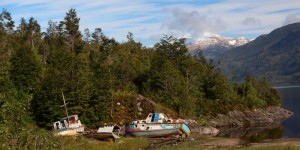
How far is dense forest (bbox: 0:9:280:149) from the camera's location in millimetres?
72062

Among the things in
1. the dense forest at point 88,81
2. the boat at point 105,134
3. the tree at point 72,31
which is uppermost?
the tree at point 72,31

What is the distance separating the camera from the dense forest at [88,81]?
72062 mm

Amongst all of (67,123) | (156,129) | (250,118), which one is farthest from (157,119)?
(250,118)

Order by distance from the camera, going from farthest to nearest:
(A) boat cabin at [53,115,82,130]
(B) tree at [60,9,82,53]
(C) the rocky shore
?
1. (B) tree at [60,9,82,53]
2. (C) the rocky shore
3. (A) boat cabin at [53,115,82,130]

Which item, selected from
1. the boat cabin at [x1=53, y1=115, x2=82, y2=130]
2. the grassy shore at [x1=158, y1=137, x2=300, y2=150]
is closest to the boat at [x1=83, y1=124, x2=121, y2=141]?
the boat cabin at [x1=53, y1=115, x2=82, y2=130]

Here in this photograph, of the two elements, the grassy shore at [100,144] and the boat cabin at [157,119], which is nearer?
the grassy shore at [100,144]

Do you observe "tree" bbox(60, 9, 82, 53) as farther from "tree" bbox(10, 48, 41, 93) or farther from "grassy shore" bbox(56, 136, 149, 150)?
"grassy shore" bbox(56, 136, 149, 150)

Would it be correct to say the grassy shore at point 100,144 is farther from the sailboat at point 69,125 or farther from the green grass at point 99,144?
the sailboat at point 69,125

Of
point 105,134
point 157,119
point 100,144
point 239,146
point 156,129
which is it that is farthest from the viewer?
point 157,119

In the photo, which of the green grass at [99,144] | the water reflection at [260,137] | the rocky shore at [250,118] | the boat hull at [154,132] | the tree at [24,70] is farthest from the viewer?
the rocky shore at [250,118]

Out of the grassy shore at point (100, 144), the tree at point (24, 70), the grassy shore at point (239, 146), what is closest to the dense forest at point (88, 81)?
the tree at point (24, 70)

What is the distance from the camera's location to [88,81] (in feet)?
255

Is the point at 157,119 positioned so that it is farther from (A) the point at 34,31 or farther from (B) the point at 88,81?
(A) the point at 34,31

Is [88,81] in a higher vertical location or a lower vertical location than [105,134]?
higher
